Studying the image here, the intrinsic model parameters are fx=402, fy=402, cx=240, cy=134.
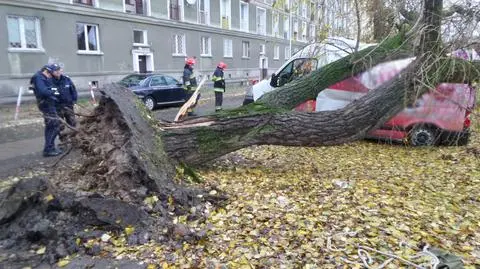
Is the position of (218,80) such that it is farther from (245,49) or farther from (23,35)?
(245,49)

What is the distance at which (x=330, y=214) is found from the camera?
14.0 ft

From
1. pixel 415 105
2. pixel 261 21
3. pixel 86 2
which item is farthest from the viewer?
pixel 261 21

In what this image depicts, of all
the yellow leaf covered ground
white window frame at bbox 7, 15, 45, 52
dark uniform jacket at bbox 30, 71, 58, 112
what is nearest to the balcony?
white window frame at bbox 7, 15, 45, 52

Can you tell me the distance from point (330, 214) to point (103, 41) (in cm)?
1807

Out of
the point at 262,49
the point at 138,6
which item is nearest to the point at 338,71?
the point at 138,6

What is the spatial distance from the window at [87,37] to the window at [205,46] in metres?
9.43

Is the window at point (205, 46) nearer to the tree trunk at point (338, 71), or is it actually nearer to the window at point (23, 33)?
the window at point (23, 33)

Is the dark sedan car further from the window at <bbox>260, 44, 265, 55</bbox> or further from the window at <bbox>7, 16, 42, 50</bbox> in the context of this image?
the window at <bbox>260, 44, 265, 55</bbox>

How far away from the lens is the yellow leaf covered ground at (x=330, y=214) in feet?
11.6

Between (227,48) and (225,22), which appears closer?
(225,22)

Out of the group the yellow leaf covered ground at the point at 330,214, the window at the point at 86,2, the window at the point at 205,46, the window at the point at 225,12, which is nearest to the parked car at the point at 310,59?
the yellow leaf covered ground at the point at 330,214

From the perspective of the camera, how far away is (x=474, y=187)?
5387 mm

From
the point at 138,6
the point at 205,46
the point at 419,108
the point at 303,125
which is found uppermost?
the point at 138,6

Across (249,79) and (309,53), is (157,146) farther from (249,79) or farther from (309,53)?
(249,79)
